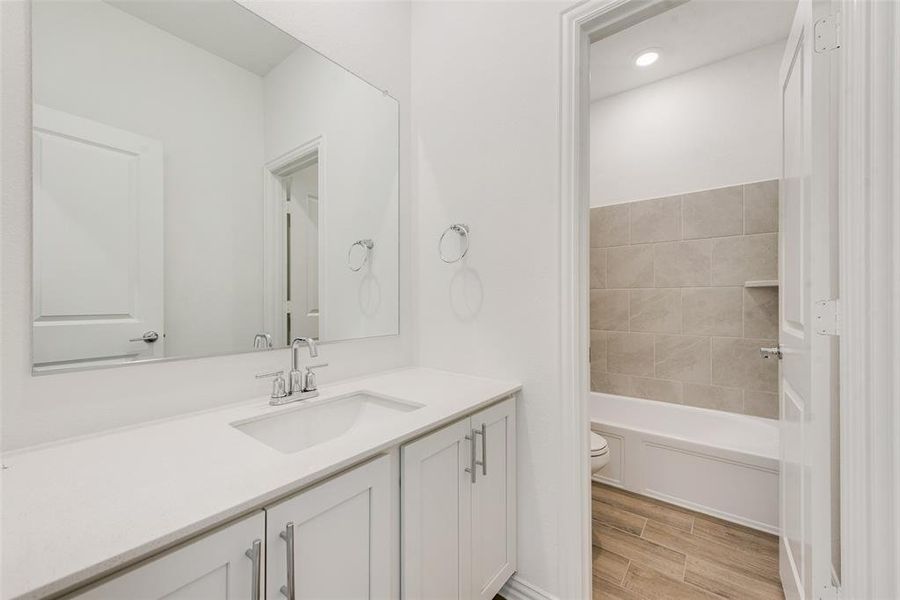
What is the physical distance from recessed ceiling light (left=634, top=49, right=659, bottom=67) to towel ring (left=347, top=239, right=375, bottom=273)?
2134mm

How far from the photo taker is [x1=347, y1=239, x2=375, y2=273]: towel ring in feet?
5.17

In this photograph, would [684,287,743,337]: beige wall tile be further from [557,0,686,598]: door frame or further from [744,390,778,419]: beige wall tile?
[557,0,686,598]: door frame

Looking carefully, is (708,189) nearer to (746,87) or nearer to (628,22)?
(746,87)

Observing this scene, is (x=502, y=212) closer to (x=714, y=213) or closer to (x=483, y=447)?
(x=483, y=447)

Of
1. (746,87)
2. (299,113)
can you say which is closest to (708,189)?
(746,87)

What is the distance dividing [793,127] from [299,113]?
5.69 ft

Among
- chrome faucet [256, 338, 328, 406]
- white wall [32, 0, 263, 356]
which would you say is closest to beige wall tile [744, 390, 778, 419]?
chrome faucet [256, 338, 328, 406]

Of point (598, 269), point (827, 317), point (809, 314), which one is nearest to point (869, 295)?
point (827, 317)

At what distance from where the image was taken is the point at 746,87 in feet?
7.50

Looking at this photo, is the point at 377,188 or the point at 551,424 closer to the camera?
the point at 551,424

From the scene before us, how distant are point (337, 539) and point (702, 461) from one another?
2000mm

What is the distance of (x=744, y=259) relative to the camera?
7.48ft

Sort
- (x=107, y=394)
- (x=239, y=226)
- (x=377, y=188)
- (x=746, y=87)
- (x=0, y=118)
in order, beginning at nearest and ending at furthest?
(x=0, y=118)
(x=107, y=394)
(x=239, y=226)
(x=377, y=188)
(x=746, y=87)

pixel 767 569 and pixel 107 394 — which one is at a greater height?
pixel 107 394
